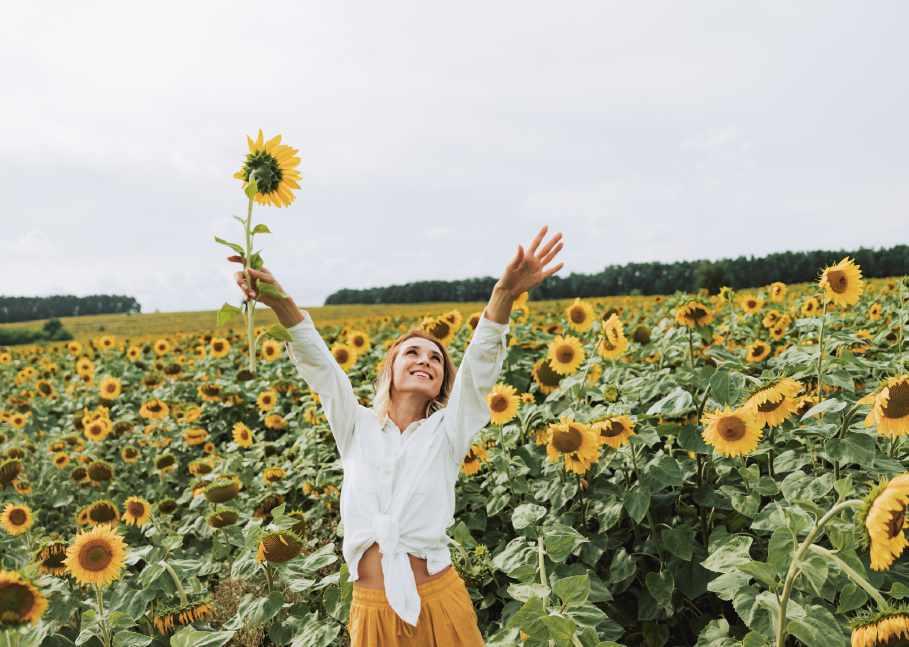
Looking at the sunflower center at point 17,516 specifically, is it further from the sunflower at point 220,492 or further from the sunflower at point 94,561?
the sunflower at point 94,561

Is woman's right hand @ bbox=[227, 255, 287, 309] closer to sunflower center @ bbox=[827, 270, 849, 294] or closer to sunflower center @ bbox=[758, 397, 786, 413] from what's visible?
sunflower center @ bbox=[758, 397, 786, 413]

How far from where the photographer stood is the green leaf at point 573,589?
7.09 feet

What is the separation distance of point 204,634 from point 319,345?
1233 mm

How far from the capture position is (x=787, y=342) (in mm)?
5504

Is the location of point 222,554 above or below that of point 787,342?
below

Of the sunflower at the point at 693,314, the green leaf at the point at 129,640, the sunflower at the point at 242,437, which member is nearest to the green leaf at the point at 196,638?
the green leaf at the point at 129,640

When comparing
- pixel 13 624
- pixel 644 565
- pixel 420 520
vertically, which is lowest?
pixel 644 565

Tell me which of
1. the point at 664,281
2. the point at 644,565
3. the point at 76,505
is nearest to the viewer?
the point at 644,565

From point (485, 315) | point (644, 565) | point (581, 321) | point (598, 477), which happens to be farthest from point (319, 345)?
point (581, 321)

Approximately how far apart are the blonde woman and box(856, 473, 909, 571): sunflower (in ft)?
4.19

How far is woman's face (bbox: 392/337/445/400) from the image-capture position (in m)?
2.68

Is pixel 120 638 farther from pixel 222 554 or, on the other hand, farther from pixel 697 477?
pixel 697 477

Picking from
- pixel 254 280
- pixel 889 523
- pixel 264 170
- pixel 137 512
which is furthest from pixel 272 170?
pixel 137 512

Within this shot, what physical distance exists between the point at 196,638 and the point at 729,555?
6.75 ft
